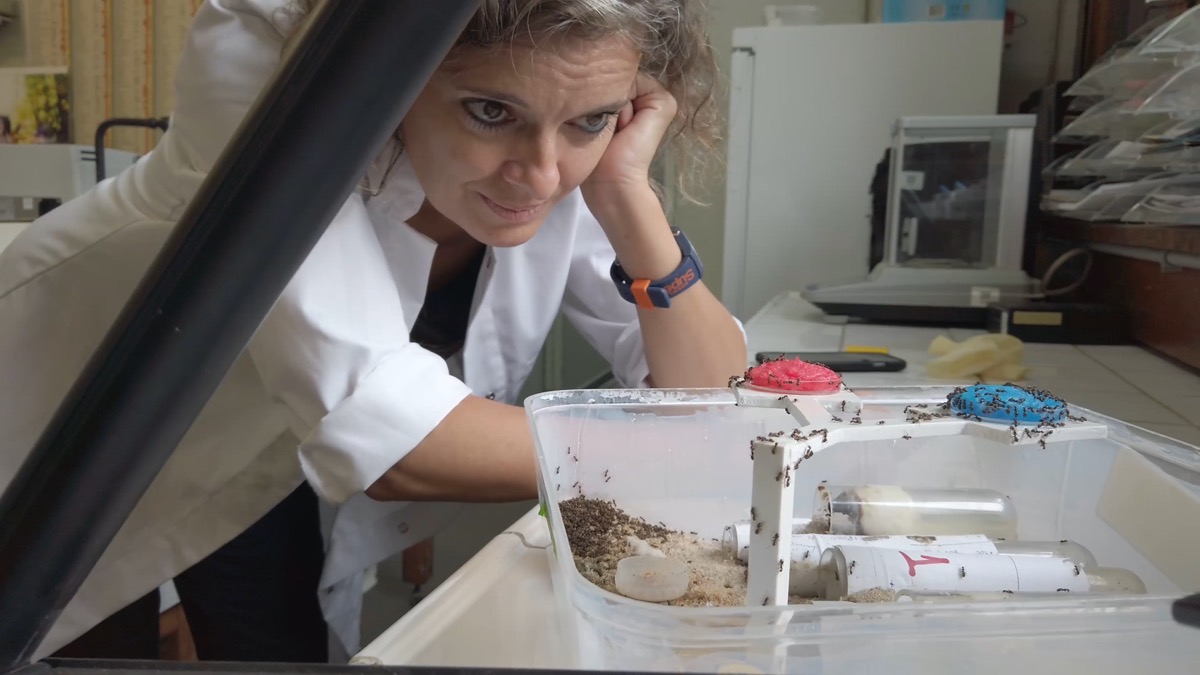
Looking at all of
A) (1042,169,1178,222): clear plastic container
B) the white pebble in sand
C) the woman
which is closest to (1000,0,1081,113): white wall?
(1042,169,1178,222): clear plastic container

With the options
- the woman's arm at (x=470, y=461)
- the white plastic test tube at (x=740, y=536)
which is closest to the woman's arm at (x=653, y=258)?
the woman's arm at (x=470, y=461)

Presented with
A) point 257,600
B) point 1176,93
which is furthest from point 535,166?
point 1176,93

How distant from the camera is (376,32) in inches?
6.8

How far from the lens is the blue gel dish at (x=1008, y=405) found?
36 centimetres

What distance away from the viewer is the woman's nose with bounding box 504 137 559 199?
2.01ft

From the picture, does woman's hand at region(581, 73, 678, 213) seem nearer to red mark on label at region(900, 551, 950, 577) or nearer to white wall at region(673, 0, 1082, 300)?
red mark on label at region(900, 551, 950, 577)

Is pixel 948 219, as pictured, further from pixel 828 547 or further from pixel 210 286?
pixel 210 286

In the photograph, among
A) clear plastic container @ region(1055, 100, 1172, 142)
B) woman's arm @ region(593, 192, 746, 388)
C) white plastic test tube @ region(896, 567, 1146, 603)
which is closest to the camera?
white plastic test tube @ region(896, 567, 1146, 603)

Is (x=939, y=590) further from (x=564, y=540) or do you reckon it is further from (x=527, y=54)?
(x=527, y=54)

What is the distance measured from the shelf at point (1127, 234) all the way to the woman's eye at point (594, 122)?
0.71 metres

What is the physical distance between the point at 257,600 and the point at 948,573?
73 centimetres

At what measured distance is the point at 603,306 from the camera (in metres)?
0.95

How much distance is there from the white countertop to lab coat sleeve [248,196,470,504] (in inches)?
4.9

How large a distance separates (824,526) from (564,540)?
162 mm
